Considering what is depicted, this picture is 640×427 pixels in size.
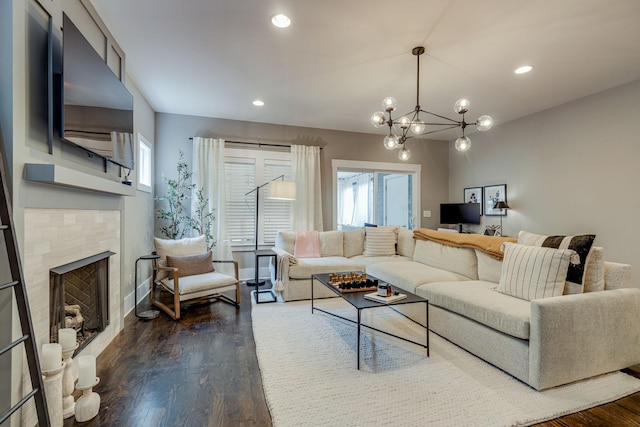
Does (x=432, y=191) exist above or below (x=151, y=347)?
above

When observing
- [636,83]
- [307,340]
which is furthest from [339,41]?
[636,83]

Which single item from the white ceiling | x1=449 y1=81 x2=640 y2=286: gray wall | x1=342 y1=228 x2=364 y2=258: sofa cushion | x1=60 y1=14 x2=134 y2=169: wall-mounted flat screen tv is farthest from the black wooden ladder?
x1=449 y1=81 x2=640 y2=286: gray wall

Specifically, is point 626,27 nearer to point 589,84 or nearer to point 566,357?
point 589,84

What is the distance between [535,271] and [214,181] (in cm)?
425

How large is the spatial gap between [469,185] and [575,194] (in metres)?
1.89

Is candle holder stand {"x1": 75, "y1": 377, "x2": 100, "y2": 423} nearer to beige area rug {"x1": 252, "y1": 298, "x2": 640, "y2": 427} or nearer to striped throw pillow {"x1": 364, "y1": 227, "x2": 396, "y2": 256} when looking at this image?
beige area rug {"x1": 252, "y1": 298, "x2": 640, "y2": 427}

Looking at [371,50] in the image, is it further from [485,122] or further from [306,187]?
[306,187]

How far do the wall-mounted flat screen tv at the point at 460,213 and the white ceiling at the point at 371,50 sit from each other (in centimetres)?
187

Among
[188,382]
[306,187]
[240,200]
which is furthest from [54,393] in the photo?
[306,187]

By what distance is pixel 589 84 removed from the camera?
3.53 meters

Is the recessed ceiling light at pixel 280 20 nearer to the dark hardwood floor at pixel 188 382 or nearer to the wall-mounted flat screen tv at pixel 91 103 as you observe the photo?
the wall-mounted flat screen tv at pixel 91 103

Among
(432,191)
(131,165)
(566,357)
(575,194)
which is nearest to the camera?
(566,357)

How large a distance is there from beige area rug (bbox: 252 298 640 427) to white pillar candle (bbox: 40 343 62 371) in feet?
3.88

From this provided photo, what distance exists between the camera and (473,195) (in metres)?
5.64
